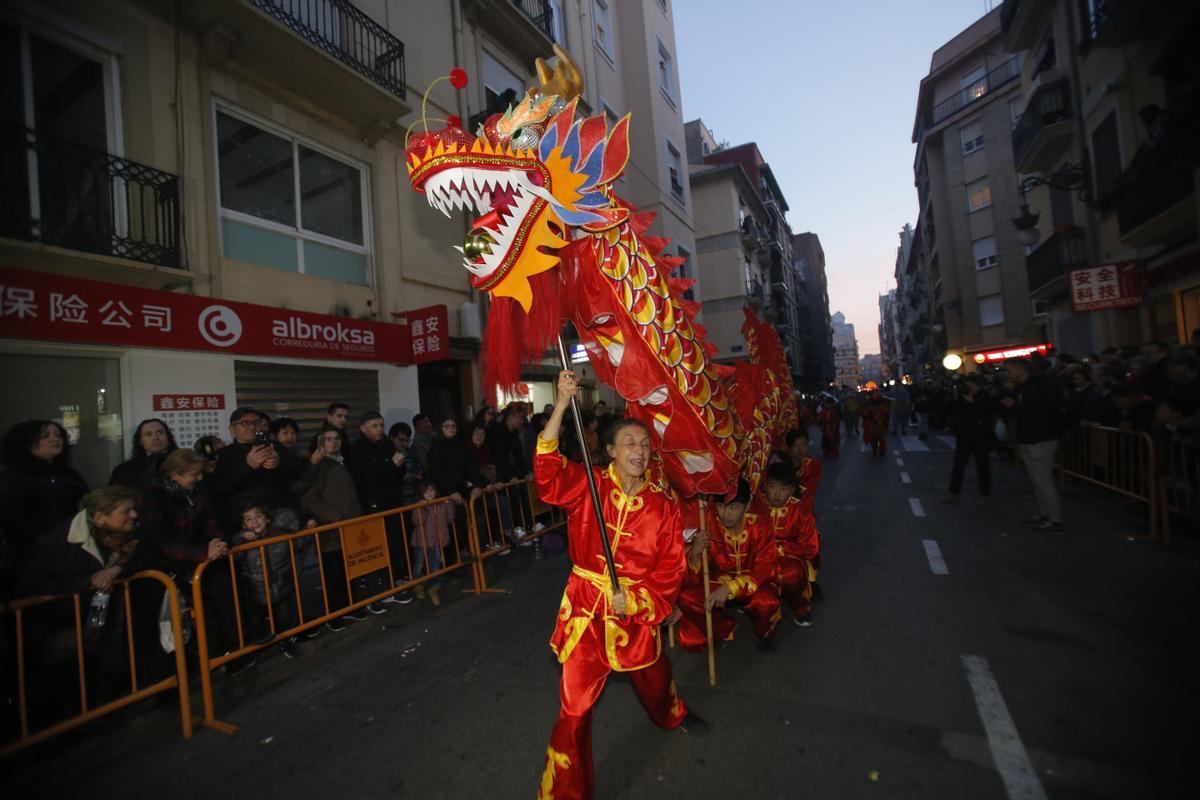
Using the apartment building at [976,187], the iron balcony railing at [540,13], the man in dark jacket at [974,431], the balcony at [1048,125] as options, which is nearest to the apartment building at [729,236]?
the apartment building at [976,187]

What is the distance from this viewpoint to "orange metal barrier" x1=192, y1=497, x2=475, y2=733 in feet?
11.2

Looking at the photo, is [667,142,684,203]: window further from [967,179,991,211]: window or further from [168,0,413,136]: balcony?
[967,179,991,211]: window

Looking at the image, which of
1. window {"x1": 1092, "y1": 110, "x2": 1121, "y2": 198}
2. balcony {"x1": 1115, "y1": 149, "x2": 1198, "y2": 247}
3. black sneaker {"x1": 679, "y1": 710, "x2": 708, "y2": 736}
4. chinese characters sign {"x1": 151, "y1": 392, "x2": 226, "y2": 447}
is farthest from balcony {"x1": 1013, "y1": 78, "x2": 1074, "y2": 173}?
chinese characters sign {"x1": 151, "y1": 392, "x2": 226, "y2": 447}

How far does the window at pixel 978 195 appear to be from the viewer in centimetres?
2555

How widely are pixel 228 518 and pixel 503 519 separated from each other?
3.00 metres

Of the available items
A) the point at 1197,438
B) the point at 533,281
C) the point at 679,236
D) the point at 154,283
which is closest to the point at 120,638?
the point at 533,281

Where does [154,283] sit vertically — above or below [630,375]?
above

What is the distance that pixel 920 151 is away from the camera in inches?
1297

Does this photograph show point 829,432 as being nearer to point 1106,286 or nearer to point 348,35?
point 1106,286

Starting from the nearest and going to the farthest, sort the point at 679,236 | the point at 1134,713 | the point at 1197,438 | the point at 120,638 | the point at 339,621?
the point at 1134,713
the point at 120,638
the point at 339,621
the point at 1197,438
the point at 679,236

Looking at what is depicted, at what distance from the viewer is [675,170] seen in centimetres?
1925

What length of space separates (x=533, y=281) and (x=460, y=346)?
7.61 meters

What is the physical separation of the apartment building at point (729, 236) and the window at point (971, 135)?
9972 mm

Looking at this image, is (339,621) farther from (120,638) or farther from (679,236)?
(679,236)
